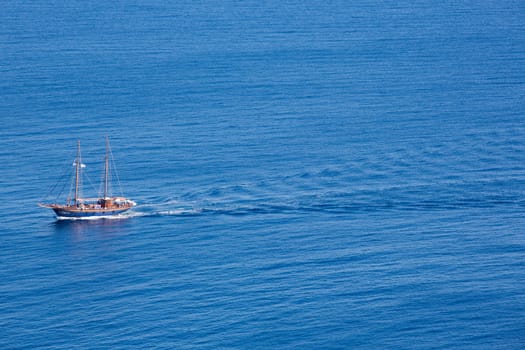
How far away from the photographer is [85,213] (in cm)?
18850

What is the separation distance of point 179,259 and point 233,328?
979 inches

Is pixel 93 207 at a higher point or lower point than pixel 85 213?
higher

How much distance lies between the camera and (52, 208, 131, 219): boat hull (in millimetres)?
186750

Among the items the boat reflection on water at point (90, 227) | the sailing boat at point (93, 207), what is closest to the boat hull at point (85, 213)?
the sailing boat at point (93, 207)

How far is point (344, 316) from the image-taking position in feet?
493

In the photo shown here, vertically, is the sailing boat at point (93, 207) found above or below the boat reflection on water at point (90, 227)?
above

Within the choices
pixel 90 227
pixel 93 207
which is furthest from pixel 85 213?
pixel 90 227

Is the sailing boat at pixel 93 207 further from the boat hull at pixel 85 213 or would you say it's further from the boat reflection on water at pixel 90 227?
the boat reflection on water at pixel 90 227

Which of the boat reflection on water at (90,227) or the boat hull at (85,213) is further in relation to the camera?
the boat hull at (85,213)

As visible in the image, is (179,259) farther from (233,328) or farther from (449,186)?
(449,186)

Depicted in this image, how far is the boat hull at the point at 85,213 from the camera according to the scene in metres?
187

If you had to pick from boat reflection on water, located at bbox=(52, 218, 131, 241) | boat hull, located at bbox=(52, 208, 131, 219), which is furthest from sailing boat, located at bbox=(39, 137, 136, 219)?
boat reflection on water, located at bbox=(52, 218, 131, 241)

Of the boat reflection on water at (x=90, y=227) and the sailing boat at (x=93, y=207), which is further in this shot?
the sailing boat at (x=93, y=207)

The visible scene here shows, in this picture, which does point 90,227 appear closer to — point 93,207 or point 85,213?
point 85,213
